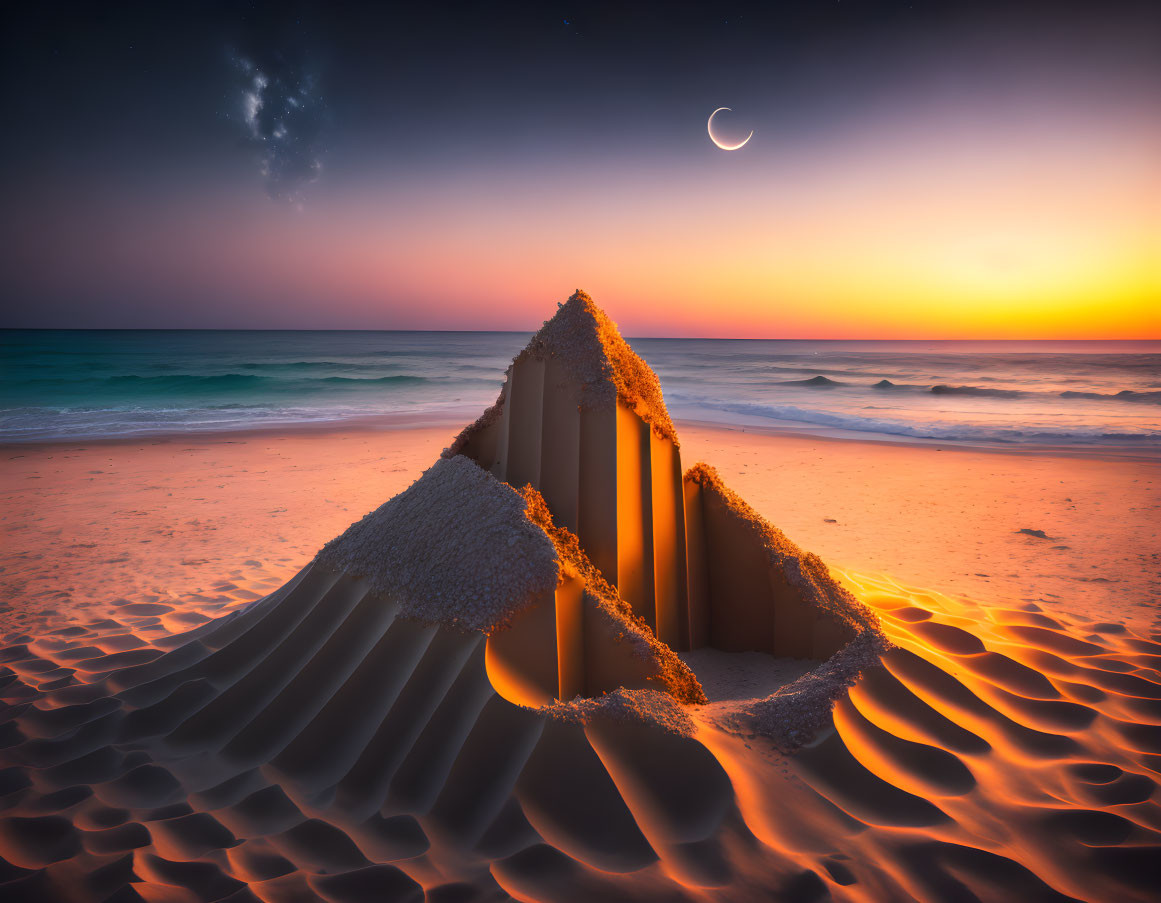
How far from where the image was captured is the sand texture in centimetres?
167

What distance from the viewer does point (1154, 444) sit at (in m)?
12.6

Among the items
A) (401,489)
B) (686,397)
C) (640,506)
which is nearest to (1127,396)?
(686,397)

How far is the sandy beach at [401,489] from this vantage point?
4801mm

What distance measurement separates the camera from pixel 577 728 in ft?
6.22

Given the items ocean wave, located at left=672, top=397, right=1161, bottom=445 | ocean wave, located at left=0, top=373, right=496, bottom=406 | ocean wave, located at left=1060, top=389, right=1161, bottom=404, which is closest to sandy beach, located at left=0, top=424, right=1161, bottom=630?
ocean wave, located at left=672, top=397, right=1161, bottom=445

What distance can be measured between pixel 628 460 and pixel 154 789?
2145 mm

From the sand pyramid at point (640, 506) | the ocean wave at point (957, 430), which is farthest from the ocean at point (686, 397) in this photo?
the sand pyramid at point (640, 506)

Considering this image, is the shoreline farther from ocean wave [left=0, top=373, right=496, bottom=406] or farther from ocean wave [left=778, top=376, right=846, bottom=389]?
ocean wave [left=778, top=376, right=846, bottom=389]

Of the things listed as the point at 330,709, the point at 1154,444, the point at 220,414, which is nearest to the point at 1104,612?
the point at 330,709

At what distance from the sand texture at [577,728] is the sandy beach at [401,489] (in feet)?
6.04

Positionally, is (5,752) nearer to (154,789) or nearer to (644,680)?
(154,789)

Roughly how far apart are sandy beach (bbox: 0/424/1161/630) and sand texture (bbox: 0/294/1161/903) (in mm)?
1840

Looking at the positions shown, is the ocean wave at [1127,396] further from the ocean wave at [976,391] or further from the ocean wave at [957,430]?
the ocean wave at [957,430]

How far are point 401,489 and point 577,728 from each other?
7017 millimetres
